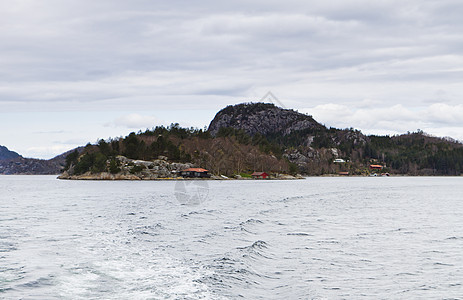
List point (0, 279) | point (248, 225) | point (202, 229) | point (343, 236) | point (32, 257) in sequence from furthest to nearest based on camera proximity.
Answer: point (248, 225) → point (202, 229) → point (343, 236) → point (32, 257) → point (0, 279)

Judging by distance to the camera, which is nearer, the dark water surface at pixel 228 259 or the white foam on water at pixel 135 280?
the white foam on water at pixel 135 280

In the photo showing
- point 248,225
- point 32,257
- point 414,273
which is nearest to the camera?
point 414,273

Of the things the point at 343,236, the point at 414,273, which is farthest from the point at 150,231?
the point at 414,273

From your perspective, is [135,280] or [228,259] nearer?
[135,280]

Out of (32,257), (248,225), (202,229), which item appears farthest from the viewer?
(248,225)

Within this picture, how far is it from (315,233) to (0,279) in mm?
25003

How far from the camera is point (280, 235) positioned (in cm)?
3766

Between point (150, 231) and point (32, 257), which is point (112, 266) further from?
point (150, 231)

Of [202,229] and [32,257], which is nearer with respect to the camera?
[32,257]

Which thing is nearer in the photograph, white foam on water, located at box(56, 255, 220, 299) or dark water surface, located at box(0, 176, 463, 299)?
white foam on water, located at box(56, 255, 220, 299)

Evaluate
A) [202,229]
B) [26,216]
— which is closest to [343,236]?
[202,229]

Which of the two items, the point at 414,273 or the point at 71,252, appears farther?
the point at 71,252

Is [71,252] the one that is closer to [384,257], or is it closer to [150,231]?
[150,231]

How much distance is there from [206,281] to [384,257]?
40.1 feet
